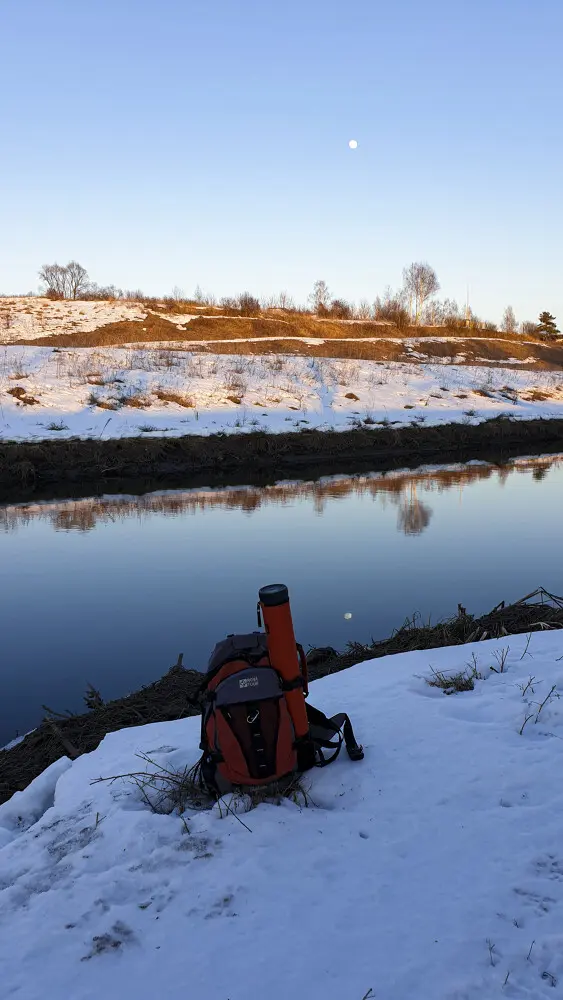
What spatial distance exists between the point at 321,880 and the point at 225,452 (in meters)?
16.0

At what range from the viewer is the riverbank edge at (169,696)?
14.6 ft

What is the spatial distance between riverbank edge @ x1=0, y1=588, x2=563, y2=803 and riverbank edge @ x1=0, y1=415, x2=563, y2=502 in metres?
10.2

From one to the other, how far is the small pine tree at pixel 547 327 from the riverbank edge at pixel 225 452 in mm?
64374

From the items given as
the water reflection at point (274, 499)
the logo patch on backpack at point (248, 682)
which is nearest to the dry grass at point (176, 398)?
the water reflection at point (274, 499)

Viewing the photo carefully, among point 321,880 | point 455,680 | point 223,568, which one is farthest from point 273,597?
point 223,568

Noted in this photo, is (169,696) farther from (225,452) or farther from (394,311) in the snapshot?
(394,311)

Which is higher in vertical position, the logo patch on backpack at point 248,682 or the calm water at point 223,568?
the logo patch on backpack at point 248,682

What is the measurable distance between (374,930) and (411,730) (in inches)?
61.7

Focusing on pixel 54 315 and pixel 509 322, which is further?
pixel 509 322

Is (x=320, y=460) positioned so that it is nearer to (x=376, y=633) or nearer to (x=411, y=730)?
(x=376, y=633)

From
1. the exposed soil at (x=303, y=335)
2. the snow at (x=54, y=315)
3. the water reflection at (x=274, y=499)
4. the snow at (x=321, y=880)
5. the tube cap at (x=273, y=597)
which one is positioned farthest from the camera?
the snow at (x=54, y=315)

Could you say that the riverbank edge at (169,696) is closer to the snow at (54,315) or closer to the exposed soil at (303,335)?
the exposed soil at (303,335)

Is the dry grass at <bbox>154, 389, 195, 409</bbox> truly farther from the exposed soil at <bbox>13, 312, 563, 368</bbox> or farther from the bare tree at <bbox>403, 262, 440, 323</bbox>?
the bare tree at <bbox>403, 262, 440, 323</bbox>

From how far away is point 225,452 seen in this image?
18.2 m
